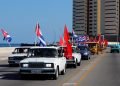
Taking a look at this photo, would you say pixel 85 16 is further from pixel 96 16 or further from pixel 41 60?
pixel 41 60

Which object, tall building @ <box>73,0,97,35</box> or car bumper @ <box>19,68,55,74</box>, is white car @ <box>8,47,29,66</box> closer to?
car bumper @ <box>19,68,55,74</box>

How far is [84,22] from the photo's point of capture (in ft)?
509

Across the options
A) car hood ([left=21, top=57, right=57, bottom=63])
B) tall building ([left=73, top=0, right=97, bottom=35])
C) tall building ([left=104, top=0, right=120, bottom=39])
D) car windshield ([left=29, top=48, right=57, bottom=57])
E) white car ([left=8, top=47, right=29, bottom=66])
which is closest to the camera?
car hood ([left=21, top=57, right=57, bottom=63])

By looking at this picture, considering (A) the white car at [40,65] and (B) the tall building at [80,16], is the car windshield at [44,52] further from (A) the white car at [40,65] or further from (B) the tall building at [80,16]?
(B) the tall building at [80,16]

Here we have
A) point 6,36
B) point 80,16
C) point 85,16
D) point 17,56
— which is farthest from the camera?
point 85,16

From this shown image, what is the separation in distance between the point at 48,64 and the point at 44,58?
0.76 m

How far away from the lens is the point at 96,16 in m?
148

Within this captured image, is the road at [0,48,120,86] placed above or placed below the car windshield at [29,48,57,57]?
below

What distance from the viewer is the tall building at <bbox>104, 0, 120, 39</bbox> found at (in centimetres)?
14900

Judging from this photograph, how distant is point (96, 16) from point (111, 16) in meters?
6.29

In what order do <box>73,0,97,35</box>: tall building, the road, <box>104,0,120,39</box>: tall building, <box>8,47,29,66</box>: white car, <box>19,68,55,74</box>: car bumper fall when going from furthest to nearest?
1. <box>104,0,120,39</box>: tall building
2. <box>73,0,97,35</box>: tall building
3. <box>8,47,29,66</box>: white car
4. <box>19,68,55,74</box>: car bumper
5. the road

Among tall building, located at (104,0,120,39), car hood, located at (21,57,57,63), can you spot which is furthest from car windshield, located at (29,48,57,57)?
tall building, located at (104,0,120,39)

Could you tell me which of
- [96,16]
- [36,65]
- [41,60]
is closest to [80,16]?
[96,16]

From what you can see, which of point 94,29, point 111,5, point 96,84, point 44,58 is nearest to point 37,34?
point 44,58
